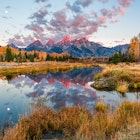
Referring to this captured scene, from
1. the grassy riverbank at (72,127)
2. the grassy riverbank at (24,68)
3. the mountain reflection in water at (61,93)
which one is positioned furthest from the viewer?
the grassy riverbank at (24,68)

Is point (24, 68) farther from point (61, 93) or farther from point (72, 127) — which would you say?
point (72, 127)

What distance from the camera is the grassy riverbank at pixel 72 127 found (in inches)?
414

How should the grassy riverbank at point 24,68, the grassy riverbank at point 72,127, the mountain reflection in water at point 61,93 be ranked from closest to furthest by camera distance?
1. the grassy riverbank at point 72,127
2. the mountain reflection in water at point 61,93
3. the grassy riverbank at point 24,68

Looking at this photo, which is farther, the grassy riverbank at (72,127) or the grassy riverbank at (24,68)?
the grassy riverbank at (24,68)

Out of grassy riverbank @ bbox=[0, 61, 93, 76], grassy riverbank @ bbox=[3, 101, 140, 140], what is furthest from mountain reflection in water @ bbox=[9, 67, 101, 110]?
grassy riverbank @ bbox=[0, 61, 93, 76]

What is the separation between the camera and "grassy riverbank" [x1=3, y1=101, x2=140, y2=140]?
414 inches

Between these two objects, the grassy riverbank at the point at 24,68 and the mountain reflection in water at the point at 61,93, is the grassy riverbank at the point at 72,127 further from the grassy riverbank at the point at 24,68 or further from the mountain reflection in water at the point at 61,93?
the grassy riverbank at the point at 24,68

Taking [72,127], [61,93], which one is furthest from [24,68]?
[72,127]

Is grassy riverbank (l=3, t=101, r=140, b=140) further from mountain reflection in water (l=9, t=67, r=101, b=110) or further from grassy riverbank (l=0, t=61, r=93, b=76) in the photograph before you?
grassy riverbank (l=0, t=61, r=93, b=76)

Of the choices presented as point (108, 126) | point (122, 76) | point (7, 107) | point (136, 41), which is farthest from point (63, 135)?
point (136, 41)

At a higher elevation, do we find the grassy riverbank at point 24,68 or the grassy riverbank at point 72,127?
the grassy riverbank at point 72,127

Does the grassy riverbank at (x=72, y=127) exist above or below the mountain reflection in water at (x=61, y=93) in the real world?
above

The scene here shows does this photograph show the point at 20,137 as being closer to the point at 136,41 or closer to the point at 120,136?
the point at 120,136

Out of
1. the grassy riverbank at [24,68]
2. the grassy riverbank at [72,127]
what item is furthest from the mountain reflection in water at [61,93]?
the grassy riverbank at [24,68]
